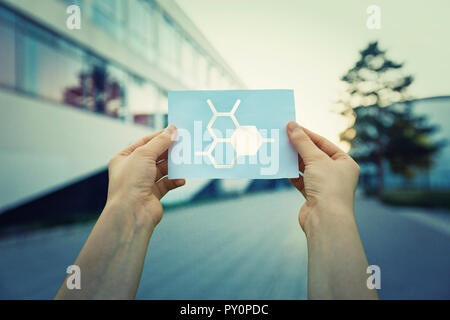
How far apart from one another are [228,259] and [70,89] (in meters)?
4.43

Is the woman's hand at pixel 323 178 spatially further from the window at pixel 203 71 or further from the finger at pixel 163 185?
the window at pixel 203 71

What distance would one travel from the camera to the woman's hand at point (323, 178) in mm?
845

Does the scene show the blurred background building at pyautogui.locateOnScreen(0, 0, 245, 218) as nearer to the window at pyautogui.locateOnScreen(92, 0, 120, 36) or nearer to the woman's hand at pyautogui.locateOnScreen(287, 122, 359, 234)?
the window at pyautogui.locateOnScreen(92, 0, 120, 36)

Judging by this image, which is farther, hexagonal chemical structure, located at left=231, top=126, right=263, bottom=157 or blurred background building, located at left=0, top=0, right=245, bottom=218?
blurred background building, located at left=0, top=0, right=245, bottom=218

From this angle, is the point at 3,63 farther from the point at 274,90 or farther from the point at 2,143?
the point at 274,90

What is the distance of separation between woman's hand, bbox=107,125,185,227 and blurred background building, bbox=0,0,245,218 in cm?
255

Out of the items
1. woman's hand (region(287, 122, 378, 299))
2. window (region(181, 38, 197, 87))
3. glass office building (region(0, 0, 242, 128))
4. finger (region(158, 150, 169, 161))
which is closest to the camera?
woman's hand (region(287, 122, 378, 299))

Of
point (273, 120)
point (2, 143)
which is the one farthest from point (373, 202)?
point (2, 143)

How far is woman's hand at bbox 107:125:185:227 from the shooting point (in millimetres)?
909

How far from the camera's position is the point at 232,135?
3.20 ft

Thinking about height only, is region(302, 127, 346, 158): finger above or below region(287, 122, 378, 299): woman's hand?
above

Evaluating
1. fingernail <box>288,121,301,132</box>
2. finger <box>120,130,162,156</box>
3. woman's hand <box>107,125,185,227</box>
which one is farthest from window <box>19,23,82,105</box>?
fingernail <box>288,121,301,132</box>

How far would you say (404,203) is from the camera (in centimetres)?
675

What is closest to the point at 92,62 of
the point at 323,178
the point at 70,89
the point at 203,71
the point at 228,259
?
the point at 70,89
